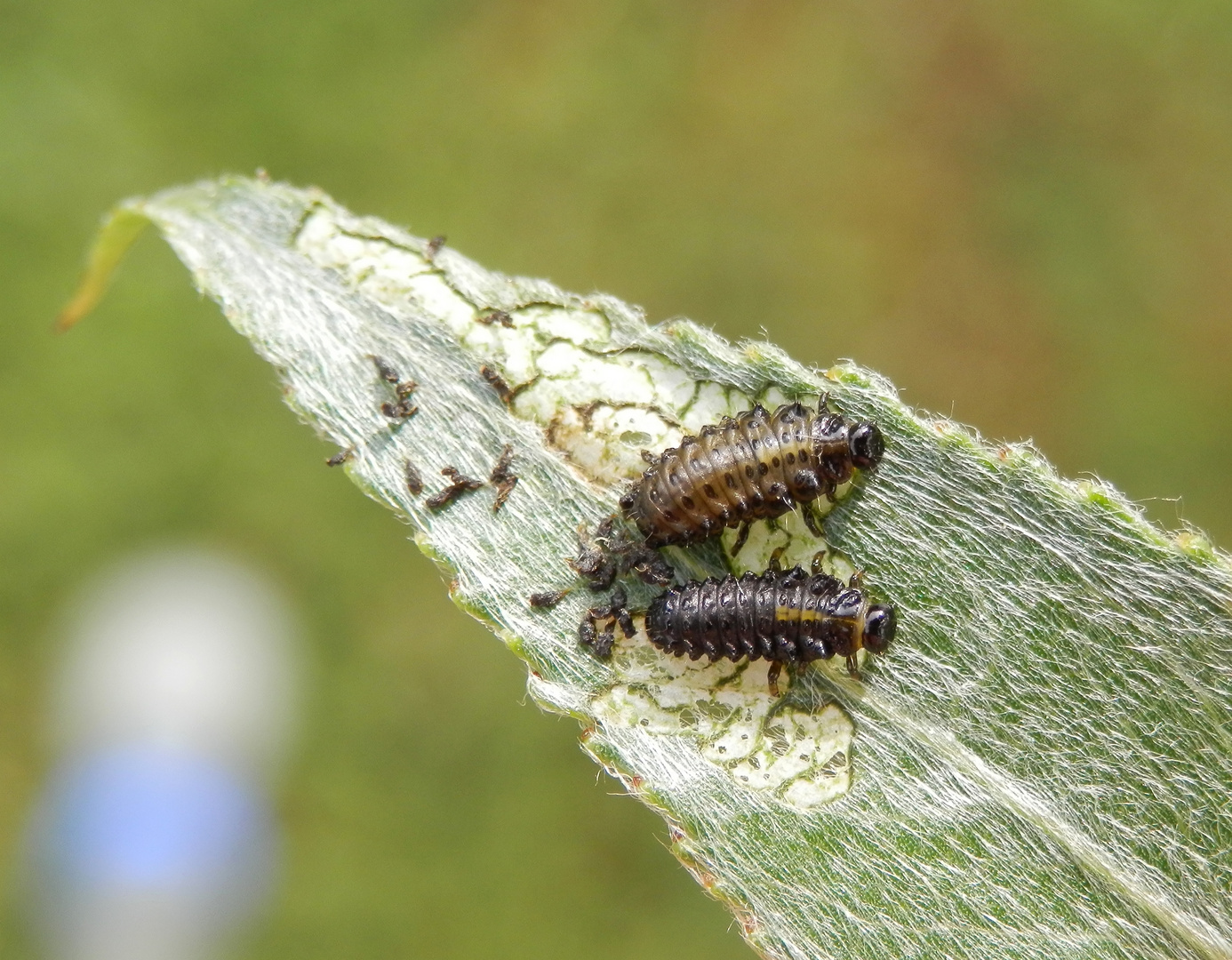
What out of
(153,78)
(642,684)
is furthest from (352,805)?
(153,78)

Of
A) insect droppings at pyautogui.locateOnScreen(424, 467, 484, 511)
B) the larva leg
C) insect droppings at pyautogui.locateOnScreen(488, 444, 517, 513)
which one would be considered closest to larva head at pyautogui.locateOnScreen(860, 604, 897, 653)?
the larva leg

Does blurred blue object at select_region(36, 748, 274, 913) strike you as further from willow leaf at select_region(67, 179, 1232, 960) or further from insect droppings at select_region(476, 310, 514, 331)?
insect droppings at select_region(476, 310, 514, 331)

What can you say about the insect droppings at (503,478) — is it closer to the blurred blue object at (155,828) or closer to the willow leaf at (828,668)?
→ the willow leaf at (828,668)

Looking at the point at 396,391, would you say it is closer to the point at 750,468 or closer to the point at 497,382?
the point at 497,382

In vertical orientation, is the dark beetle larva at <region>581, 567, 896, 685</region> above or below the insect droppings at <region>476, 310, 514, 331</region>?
A: below

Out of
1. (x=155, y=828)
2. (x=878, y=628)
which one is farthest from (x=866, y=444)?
(x=155, y=828)

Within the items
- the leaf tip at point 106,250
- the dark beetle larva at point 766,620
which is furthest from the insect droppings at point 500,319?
the leaf tip at point 106,250

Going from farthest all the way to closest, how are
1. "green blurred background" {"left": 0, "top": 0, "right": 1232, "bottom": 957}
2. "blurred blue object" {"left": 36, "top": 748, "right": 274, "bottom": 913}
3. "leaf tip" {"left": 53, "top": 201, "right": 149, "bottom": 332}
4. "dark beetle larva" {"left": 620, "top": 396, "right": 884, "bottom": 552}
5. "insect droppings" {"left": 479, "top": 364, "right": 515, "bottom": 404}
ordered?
"green blurred background" {"left": 0, "top": 0, "right": 1232, "bottom": 957}
"blurred blue object" {"left": 36, "top": 748, "right": 274, "bottom": 913}
"leaf tip" {"left": 53, "top": 201, "right": 149, "bottom": 332}
"insect droppings" {"left": 479, "top": 364, "right": 515, "bottom": 404}
"dark beetle larva" {"left": 620, "top": 396, "right": 884, "bottom": 552}
